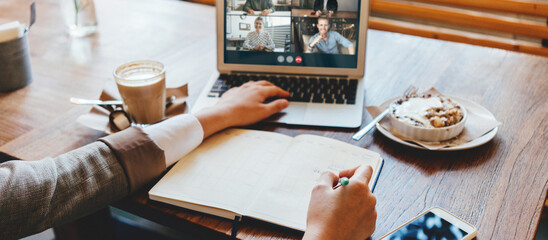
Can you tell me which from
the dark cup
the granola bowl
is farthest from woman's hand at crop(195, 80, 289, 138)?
the dark cup

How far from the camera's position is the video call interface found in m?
1.06

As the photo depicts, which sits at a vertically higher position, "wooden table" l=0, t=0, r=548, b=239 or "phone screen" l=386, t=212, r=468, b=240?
"wooden table" l=0, t=0, r=548, b=239

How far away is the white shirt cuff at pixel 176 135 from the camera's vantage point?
81cm

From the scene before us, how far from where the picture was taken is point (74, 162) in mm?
721

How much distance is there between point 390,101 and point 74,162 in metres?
0.67

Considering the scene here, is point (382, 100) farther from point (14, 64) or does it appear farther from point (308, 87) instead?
point (14, 64)

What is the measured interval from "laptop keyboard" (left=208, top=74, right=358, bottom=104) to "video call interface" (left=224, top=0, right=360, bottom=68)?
1.6 inches

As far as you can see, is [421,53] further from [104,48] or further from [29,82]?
[29,82]

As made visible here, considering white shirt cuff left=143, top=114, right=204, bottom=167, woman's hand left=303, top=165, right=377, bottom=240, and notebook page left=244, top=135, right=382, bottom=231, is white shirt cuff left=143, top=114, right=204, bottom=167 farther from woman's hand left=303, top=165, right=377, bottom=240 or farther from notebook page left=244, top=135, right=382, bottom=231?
woman's hand left=303, top=165, right=377, bottom=240

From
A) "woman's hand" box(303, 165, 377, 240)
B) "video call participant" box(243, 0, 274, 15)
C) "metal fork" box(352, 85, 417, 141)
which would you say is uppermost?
"video call participant" box(243, 0, 274, 15)

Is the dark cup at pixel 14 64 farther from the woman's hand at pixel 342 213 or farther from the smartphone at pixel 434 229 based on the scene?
the smartphone at pixel 434 229

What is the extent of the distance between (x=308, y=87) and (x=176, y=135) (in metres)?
0.39

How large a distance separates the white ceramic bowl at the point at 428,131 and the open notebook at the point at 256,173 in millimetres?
94

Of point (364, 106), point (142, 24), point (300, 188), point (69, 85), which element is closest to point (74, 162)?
point (300, 188)
